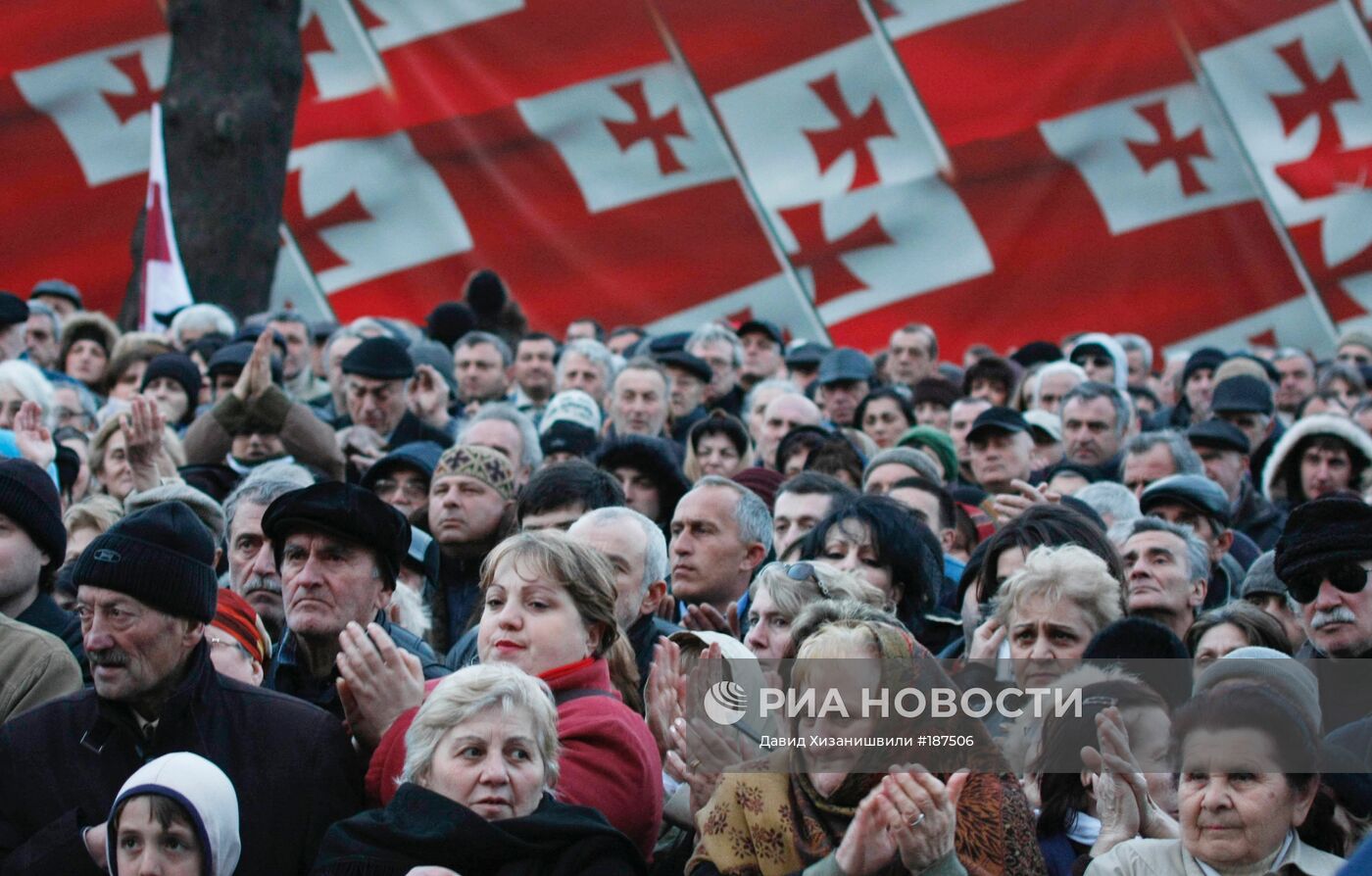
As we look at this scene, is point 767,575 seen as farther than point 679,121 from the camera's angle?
No

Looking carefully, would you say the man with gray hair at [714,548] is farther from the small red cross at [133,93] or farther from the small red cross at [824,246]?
the small red cross at [133,93]

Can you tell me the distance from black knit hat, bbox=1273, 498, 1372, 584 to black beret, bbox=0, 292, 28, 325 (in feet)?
19.6

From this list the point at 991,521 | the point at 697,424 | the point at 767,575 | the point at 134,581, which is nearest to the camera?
the point at 134,581

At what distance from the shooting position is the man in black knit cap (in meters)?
4.12

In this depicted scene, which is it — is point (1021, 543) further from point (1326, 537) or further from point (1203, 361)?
point (1203, 361)

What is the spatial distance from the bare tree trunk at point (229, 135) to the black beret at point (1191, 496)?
692cm

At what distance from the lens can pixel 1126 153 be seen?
14023 mm

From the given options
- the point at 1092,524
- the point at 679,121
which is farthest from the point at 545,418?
the point at 679,121

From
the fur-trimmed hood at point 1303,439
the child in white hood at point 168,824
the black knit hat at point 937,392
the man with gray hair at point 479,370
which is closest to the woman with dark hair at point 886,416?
the black knit hat at point 937,392

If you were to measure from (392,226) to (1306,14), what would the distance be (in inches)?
254

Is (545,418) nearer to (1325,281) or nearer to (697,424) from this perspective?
(697,424)

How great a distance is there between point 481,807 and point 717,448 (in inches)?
167

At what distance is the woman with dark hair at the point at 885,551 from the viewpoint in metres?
5.80

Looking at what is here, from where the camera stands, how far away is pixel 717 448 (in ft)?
26.3
